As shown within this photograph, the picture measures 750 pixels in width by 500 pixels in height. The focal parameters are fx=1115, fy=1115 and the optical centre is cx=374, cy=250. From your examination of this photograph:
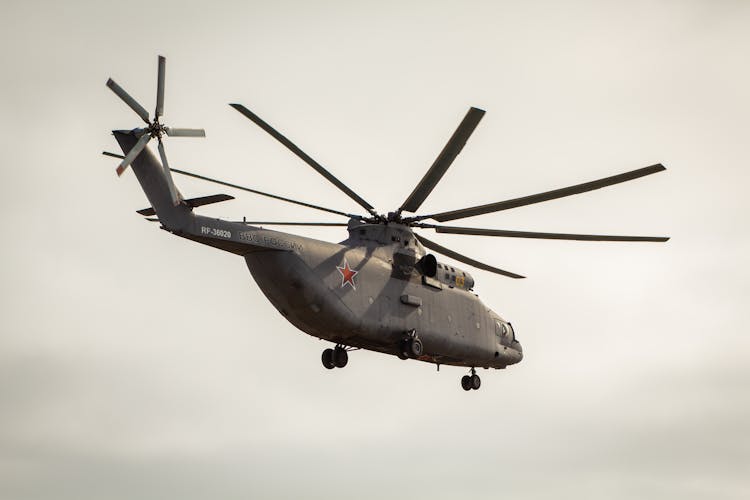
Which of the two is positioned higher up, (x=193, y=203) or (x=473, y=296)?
(x=473, y=296)

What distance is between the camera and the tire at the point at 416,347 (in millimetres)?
40688

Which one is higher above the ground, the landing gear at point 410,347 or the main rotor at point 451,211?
the main rotor at point 451,211

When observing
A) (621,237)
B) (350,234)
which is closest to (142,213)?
(350,234)

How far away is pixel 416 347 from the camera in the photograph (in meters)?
40.8

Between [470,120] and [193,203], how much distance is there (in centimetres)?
895

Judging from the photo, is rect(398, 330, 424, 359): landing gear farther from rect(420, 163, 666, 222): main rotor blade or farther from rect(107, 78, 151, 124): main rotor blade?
rect(107, 78, 151, 124): main rotor blade

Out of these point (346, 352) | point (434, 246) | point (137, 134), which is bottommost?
point (346, 352)

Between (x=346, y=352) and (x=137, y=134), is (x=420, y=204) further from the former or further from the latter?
(x=137, y=134)

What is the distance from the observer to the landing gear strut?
47312mm

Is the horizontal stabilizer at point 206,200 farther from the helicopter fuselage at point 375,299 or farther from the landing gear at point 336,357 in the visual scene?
the landing gear at point 336,357

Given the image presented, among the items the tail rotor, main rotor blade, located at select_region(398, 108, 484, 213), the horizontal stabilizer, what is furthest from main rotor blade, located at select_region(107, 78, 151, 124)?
main rotor blade, located at select_region(398, 108, 484, 213)

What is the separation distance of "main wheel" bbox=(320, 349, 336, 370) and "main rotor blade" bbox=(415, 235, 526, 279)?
621cm

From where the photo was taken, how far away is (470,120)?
113 feet

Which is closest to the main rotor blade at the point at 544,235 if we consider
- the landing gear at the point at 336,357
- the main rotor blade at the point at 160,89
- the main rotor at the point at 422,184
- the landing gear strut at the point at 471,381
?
the main rotor at the point at 422,184
